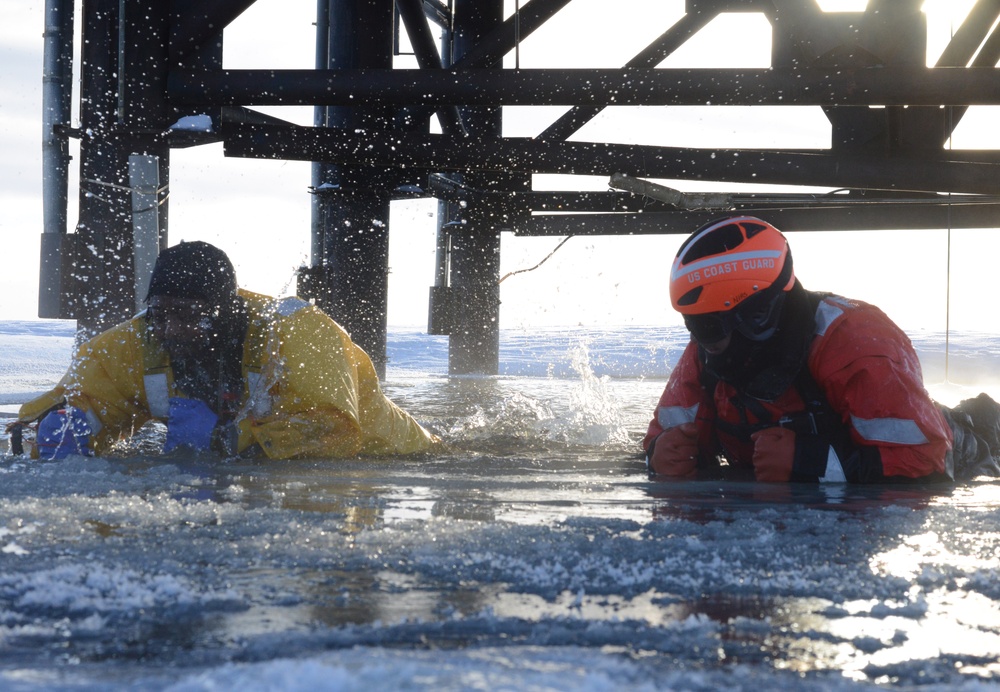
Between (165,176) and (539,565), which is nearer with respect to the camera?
(539,565)

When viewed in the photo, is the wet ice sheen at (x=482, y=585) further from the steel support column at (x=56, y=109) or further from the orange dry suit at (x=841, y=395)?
the steel support column at (x=56, y=109)

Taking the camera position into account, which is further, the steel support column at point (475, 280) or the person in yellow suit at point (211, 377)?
the steel support column at point (475, 280)

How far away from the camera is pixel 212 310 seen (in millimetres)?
4543

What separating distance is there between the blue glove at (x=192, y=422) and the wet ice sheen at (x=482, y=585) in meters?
0.75

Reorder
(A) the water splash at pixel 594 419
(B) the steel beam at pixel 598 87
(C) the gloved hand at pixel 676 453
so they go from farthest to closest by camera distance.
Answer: (B) the steel beam at pixel 598 87, (A) the water splash at pixel 594 419, (C) the gloved hand at pixel 676 453

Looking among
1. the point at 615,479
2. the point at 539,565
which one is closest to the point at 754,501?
the point at 615,479

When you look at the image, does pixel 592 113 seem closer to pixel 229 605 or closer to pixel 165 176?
pixel 165 176

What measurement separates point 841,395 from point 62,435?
10.3 feet

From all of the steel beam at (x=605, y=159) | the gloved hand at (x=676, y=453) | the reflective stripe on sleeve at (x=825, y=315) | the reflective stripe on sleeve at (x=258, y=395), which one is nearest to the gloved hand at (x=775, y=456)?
the gloved hand at (x=676, y=453)

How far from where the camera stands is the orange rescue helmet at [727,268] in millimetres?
4191

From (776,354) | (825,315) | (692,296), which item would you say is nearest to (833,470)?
(776,354)

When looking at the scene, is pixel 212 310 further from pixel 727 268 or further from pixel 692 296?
pixel 727 268

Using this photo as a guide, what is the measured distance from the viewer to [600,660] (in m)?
1.80

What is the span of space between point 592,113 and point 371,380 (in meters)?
4.78
